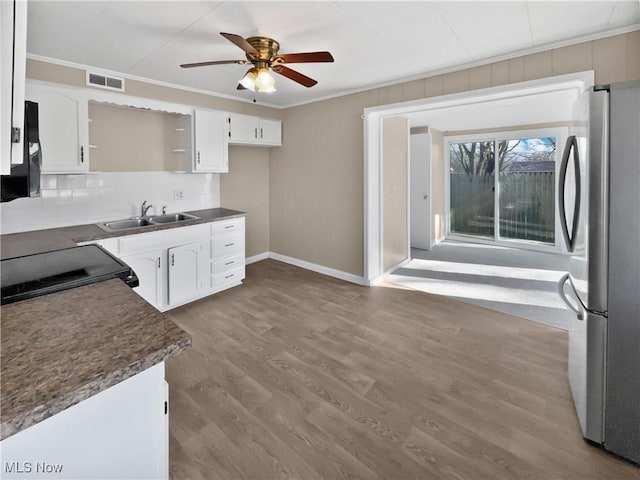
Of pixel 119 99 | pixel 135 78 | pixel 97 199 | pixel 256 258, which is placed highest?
pixel 135 78

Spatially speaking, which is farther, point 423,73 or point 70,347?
point 423,73

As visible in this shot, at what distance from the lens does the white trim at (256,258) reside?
5.30m

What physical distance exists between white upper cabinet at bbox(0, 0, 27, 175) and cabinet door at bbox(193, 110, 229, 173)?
130 inches

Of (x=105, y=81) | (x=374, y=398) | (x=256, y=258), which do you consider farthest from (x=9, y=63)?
(x=256, y=258)

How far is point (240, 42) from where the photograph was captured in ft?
6.88

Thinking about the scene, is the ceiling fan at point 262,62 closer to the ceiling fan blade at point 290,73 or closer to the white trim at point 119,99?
the ceiling fan blade at point 290,73

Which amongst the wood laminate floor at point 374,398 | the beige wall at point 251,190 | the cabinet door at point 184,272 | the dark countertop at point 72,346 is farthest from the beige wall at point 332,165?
the dark countertop at point 72,346

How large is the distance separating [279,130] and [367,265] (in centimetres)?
243

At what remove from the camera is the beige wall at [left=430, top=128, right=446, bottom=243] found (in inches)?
269

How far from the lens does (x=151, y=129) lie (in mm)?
3945

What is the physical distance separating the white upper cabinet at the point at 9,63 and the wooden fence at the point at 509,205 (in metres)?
7.24

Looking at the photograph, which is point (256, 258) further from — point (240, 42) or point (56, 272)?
point (56, 272)

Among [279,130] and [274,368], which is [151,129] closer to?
[279,130]

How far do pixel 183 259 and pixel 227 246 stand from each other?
0.61 m
